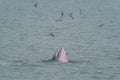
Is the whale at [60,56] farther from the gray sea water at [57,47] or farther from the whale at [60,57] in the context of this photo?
the gray sea water at [57,47]

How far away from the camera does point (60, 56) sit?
46.7 meters

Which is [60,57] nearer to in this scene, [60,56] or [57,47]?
[60,56]

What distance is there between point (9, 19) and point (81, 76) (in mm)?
48373

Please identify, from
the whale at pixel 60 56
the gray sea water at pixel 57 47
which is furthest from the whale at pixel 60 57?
the gray sea water at pixel 57 47

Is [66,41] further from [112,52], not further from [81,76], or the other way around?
[81,76]

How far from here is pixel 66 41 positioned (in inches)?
2413

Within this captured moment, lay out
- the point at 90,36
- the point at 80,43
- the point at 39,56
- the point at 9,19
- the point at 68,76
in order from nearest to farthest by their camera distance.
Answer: the point at 68,76, the point at 39,56, the point at 80,43, the point at 90,36, the point at 9,19

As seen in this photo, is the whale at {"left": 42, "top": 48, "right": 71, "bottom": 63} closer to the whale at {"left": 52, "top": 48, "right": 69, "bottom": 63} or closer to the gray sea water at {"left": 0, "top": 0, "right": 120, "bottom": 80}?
the whale at {"left": 52, "top": 48, "right": 69, "bottom": 63}

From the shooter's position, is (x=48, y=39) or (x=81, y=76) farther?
(x=48, y=39)

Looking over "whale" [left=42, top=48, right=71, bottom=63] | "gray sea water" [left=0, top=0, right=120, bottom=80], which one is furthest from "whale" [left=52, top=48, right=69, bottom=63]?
"gray sea water" [left=0, top=0, right=120, bottom=80]

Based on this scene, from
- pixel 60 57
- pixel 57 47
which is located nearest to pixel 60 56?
pixel 60 57

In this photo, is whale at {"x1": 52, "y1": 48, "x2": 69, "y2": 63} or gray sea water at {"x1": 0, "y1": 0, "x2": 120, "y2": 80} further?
whale at {"x1": 52, "y1": 48, "x2": 69, "y2": 63}

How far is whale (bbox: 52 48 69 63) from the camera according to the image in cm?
4619

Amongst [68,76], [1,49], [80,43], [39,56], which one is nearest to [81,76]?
[68,76]
